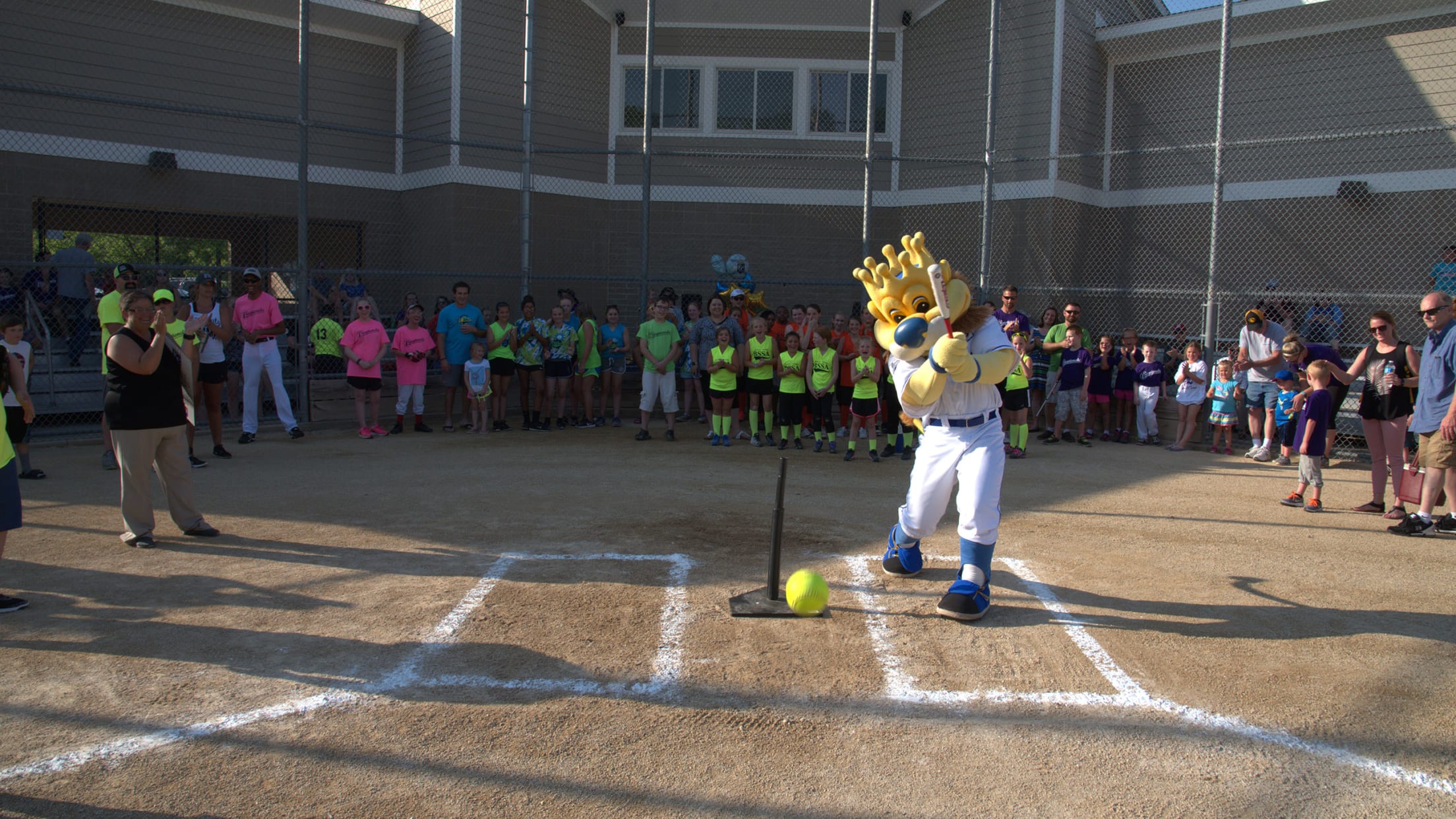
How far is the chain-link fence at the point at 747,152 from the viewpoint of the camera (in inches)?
553

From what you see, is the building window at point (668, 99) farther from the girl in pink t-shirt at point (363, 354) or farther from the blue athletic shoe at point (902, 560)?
the blue athletic shoe at point (902, 560)

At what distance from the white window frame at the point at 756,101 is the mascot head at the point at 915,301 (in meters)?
12.2

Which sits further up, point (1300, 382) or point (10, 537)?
point (1300, 382)

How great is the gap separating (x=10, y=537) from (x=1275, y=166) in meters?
17.0

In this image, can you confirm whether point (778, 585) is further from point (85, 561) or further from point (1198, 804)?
point (85, 561)

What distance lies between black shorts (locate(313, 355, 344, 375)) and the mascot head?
31.2 feet

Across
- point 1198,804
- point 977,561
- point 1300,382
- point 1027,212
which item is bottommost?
point 1198,804

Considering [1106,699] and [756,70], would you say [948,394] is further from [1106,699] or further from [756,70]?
[756,70]

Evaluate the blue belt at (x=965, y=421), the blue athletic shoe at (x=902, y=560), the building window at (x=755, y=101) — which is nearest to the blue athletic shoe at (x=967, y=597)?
the blue athletic shoe at (x=902, y=560)

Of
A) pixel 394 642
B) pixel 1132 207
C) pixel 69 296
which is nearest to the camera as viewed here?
pixel 394 642

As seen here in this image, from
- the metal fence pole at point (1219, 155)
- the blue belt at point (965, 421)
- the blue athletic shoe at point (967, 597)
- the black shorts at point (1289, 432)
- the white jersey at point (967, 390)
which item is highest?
the metal fence pole at point (1219, 155)

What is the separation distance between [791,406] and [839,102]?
8.10 meters

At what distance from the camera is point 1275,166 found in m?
15.2

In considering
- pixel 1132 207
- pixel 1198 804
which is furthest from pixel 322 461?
pixel 1132 207
